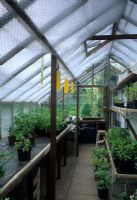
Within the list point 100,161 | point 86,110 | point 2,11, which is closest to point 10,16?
point 2,11

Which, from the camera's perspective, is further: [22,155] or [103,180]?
[103,180]

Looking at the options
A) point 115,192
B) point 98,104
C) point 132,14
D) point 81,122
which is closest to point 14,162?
point 115,192

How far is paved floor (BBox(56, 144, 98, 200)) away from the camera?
477cm

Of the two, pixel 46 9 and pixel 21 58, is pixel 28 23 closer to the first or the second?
pixel 46 9

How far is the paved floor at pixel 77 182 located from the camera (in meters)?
4.77

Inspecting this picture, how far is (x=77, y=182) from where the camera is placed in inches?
218

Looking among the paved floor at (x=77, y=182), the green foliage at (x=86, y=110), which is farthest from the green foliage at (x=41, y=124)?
the green foliage at (x=86, y=110)

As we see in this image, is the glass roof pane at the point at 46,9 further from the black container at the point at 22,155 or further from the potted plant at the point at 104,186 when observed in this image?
the potted plant at the point at 104,186

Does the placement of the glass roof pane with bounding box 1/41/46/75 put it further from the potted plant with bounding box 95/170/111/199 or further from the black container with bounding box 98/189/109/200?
the black container with bounding box 98/189/109/200

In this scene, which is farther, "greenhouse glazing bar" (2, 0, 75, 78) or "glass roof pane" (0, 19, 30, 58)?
"glass roof pane" (0, 19, 30, 58)

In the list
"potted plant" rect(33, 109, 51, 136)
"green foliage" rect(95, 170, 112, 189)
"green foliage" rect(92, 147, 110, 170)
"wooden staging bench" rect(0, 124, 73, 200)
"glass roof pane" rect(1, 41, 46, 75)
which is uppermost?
"glass roof pane" rect(1, 41, 46, 75)

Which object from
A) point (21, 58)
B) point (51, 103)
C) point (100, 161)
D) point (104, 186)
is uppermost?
point (21, 58)

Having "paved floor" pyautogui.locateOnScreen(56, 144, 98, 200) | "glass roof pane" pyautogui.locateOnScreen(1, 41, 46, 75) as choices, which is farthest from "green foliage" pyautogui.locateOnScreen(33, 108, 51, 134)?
"glass roof pane" pyautogui.locateOnScreen(1, 41, 46, 75)

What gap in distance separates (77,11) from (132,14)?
2.38m
